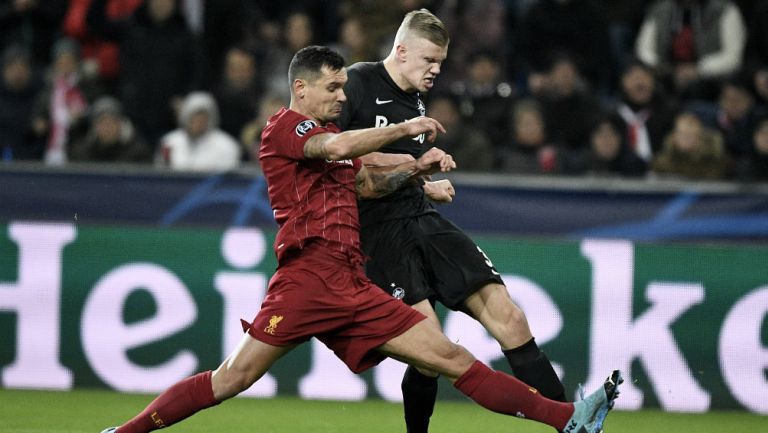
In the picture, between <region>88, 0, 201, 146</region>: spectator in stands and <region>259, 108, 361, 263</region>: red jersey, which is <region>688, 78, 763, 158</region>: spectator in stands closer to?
<region>88, 0, 201, 146</region>: spectator in stands

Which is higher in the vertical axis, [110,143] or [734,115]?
[734,115]

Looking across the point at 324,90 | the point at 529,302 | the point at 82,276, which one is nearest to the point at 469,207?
Result: the point at 529,302

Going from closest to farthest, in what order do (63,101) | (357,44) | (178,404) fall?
(178,404), (357,44), (63,101)

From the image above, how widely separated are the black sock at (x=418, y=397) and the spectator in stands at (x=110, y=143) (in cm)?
487

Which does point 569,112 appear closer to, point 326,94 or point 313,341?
point 313,341

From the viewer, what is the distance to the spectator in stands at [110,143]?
10836mm

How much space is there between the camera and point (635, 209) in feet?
29.8

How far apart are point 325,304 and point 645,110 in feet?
20.8

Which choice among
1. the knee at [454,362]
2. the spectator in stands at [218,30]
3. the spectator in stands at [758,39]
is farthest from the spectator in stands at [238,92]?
the knee at [454,362]

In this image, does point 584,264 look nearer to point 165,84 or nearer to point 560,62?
point 560,62

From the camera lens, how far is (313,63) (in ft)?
18.5

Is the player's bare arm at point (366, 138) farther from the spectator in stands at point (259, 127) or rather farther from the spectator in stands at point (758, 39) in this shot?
the spectator in stands at point (758, 39)

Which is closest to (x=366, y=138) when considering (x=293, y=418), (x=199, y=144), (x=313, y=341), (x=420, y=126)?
(x=420, y=126)

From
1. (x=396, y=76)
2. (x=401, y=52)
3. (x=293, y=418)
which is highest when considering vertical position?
(x=401, y=52)
